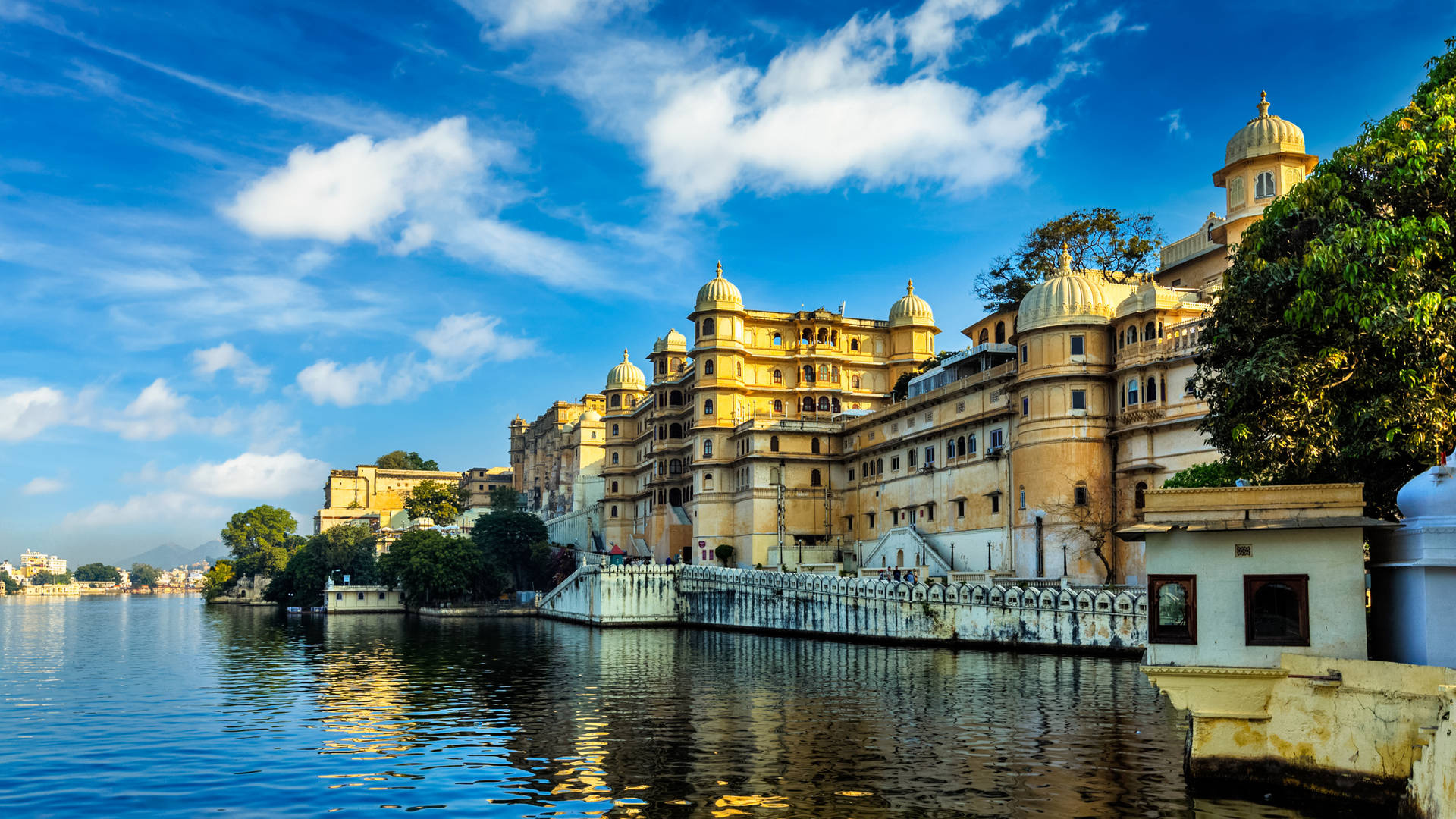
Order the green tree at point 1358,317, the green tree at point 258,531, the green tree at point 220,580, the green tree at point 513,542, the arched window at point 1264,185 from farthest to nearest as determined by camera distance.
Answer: the green tree at point 258,531 → the green tree at point 220,580 → the green tree at point 513,542 → the arched window at point 1264,185 → the green tree at point 1358,317

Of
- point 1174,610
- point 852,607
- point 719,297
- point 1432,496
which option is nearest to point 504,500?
point 719,297

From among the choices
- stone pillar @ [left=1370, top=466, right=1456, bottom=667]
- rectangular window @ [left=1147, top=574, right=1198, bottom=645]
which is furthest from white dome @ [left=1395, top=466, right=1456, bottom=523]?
rectangular window @ [left=1147, top=574, right=1198, bottom=645]

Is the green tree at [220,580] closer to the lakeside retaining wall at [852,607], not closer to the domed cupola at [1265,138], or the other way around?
the lakeside retaining wall at [852,607]

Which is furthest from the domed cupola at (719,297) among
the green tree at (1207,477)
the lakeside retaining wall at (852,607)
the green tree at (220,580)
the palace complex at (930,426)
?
the green tree at (220,580)

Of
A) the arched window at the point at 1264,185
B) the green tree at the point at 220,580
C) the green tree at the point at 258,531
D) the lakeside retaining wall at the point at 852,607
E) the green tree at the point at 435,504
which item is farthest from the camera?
the green tree at the point at 258,531

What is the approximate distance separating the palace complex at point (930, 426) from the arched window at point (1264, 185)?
0.07 meters

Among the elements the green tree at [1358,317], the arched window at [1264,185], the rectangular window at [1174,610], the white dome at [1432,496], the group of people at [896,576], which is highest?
the arched window at [1264,185]

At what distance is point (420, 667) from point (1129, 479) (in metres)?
28.8

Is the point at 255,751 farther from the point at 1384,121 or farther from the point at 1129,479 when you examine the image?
the point at 1129,479

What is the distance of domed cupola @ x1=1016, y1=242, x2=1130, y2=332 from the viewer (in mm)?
48469

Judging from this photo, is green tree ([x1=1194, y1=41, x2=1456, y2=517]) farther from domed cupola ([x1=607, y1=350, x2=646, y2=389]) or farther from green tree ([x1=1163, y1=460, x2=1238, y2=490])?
domed cupola ([x1=607, y1=350, x2=646, y2=389])

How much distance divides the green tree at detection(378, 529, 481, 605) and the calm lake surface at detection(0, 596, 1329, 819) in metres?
40.0

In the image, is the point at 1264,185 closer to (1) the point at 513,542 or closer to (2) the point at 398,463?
(1) the point at 513,542

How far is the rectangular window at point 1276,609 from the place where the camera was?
675 inches
